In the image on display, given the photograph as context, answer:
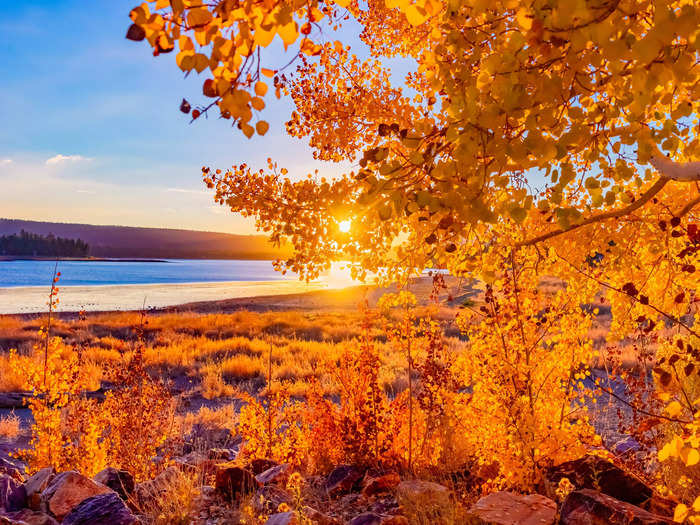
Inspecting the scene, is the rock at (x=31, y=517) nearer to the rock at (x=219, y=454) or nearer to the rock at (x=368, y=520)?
the rock at (x=368, y=520)

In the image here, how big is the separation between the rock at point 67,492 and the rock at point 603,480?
3.56m

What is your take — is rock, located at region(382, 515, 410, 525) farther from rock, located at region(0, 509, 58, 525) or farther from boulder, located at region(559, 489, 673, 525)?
rock, located at region(0, 509, 58, 525)

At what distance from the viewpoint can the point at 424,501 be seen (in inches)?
150

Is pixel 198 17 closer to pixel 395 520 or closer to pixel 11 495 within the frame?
pixel 395 520

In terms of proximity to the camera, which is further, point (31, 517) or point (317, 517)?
point (31, 517)

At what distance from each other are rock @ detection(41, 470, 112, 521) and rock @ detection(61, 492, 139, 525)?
9.8 inches

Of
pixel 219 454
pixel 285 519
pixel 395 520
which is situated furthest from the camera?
pixel 219 454

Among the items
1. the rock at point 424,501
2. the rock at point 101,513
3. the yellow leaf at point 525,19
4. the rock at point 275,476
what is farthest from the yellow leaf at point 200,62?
the rock at point 275,476

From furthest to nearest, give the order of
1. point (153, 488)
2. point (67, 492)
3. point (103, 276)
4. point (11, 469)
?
point (103, 276)
point (11, 469)
point (153, 488)
point (67, 492)

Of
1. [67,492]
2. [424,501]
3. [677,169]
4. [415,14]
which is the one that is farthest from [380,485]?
[415,14]

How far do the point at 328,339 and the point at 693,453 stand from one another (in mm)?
17534

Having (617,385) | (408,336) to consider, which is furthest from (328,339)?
(408,336)

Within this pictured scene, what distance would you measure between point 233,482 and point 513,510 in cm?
240

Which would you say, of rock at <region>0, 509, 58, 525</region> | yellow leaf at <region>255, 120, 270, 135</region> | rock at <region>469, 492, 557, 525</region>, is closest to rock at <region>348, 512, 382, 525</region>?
rock at <region>469, 492, 557, 525</region>
